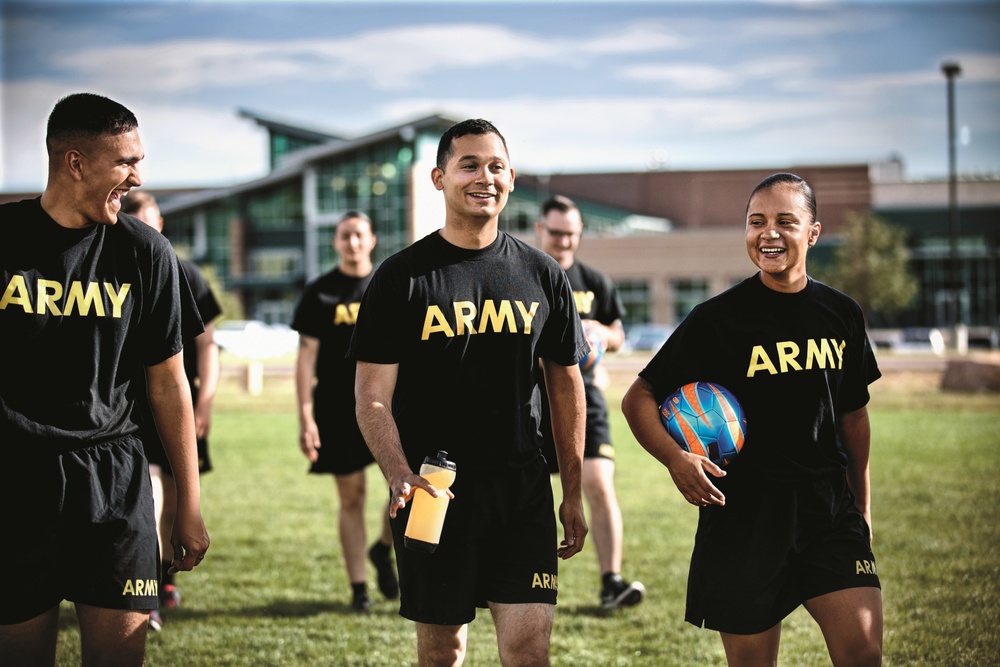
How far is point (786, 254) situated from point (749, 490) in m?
1.01

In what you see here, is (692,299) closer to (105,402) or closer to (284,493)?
(284,493)

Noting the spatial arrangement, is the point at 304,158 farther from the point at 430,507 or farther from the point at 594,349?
the point at 430,507

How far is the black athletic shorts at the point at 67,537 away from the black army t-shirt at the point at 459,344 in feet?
3.63

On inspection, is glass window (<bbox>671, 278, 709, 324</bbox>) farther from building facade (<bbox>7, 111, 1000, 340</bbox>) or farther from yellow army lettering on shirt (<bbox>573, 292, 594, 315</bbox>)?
yellow army lettering on shirt (<bbox>573, 292, 594, 315</bbox>)

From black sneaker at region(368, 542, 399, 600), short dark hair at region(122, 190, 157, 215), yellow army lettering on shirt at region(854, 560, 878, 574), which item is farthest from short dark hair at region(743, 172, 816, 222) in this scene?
black sneaker at region(368, 542, 399, 600)

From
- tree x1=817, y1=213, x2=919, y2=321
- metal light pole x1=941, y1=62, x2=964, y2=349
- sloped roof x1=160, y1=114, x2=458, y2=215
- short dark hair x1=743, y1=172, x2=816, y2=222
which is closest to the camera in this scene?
short dark hair x1=743, y1=172, x2=816, y2=222

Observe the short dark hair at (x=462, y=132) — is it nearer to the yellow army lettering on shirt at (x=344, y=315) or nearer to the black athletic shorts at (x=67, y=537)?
the black athletic shorts at (x=67, y=537)

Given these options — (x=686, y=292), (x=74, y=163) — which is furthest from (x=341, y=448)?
(x=686, y=292)

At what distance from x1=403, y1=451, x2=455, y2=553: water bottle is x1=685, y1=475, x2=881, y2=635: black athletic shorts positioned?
1210mm

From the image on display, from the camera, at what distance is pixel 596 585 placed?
8.37 m

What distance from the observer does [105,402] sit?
12.7ft

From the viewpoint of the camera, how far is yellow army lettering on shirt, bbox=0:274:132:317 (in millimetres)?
3707

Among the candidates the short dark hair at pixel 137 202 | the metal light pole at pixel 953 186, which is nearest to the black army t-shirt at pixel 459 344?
the short dark hair at pixel 137 202

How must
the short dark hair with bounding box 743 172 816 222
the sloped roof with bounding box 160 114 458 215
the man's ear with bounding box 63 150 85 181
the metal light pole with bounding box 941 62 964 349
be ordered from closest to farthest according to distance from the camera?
the man's ear with bounding box 63 150 85 181 → the short dark hair with bounding box 743 172 816 222 → the metal light pole with bounding box 941 62 964 349 → the sloped roof with bounding box 160 114 458 215
